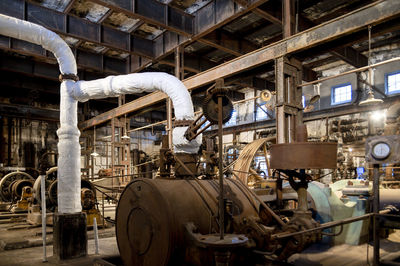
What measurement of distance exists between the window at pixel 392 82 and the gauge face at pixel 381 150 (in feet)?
35.5

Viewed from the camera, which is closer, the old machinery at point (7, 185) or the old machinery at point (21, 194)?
the old machinery at point (21, 194)

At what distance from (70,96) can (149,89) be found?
1.44 metres

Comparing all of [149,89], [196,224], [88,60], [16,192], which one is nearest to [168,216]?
[196,224]

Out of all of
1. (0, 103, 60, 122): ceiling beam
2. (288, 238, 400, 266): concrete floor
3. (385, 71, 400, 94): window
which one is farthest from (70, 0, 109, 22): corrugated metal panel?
(385, 71, 400, 94): window

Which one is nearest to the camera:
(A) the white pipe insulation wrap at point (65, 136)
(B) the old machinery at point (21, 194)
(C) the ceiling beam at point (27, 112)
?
(A) the white pipe insulation wrap at point (65, 136)

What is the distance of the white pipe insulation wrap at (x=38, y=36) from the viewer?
493 cm

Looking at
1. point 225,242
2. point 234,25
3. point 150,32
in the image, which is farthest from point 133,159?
point 225,242

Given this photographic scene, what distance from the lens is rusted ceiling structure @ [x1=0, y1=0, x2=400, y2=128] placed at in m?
6.81

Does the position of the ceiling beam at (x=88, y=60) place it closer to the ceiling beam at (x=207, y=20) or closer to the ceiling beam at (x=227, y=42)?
the ceiling beam at (x=207, y=20)

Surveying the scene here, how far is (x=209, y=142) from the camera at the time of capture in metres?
4.93

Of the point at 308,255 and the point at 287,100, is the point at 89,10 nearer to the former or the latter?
the point at 287,100

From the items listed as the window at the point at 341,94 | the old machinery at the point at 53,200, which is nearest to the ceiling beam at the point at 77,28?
the old machinery at the point at 53,200

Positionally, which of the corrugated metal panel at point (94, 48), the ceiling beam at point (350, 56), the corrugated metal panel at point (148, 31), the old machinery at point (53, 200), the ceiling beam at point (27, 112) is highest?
the corrugated metal panel at point (148, 31)

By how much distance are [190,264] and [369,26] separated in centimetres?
539
